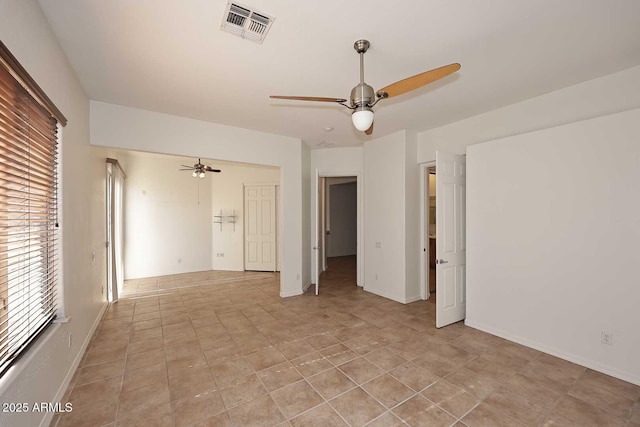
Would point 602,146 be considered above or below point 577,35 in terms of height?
below

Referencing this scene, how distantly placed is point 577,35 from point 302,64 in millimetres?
2198

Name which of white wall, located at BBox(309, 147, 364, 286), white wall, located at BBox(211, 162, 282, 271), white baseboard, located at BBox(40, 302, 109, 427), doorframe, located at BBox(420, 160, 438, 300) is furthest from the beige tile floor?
white wall, located at BBox(211, 162, 282, 271)

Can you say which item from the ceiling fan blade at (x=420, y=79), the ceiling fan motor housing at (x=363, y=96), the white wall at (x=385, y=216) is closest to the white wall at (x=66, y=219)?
the ceiling fan motor housing at (x=363, y=96)

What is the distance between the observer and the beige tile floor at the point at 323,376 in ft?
→ 6.44

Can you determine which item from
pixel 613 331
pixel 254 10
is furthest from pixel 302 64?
pixel 613 331

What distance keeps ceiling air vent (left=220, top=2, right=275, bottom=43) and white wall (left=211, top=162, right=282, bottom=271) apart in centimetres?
485

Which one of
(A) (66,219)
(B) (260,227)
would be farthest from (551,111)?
(B) (260,227)

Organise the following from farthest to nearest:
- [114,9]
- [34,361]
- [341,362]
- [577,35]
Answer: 1. [341,362]
2. [577,35]
3. [114,9]
4. [34,361]

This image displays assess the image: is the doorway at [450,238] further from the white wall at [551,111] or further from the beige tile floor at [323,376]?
the white wall at [551,111]

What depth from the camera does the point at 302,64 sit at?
2.47 meters

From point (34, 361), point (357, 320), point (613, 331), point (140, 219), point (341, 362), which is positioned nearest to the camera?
point (34, 361)

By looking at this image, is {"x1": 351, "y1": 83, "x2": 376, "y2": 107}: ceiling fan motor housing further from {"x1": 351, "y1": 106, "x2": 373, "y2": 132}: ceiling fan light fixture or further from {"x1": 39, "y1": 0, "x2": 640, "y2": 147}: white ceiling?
{"x1": 39, "y1": 0, "x2": 640, "y2": 147}: white ceiling

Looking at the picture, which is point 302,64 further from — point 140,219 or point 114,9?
point 140,219

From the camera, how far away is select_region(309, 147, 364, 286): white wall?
5430 millimetres
